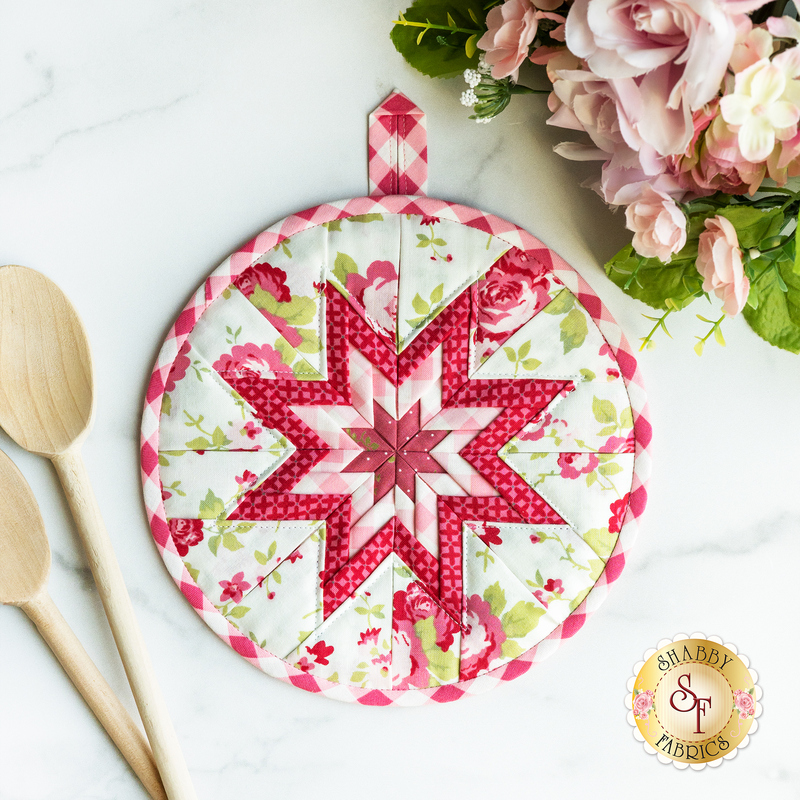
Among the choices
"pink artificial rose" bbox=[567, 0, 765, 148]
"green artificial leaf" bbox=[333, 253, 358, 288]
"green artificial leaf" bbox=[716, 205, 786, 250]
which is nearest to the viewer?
"pink artificial rose" bbox=[567, 0, 765, 148]

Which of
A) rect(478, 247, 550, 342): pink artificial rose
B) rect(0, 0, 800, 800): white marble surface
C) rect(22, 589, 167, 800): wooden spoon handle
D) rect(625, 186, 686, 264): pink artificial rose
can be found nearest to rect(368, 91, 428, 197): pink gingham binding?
rect(0, 0, 800, 800): white marble surface

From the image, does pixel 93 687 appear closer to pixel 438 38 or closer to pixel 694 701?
pixel 694 701

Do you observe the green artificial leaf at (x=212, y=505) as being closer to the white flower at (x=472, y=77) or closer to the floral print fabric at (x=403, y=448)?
the floral print fabric at (x=403, y=448)

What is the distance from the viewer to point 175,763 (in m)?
0.66

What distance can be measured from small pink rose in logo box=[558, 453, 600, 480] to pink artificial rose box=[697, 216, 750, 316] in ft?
0.65

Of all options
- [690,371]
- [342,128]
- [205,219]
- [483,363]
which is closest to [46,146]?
[205,219]

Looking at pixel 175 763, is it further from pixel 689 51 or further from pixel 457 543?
pixel 689 51

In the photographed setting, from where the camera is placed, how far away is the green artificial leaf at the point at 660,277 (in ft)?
1.93

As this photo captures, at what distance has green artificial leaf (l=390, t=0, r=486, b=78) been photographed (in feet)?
2.00

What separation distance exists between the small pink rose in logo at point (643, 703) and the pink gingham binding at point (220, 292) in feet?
0.40

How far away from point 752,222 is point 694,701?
524 millimetres

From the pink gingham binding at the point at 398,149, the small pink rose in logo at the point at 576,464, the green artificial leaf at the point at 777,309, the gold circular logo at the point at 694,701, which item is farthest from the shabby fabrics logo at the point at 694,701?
the pink gingham binding at the point at 398,149

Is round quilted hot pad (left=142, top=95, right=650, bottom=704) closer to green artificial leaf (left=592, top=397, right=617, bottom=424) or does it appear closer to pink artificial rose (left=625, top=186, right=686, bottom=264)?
green artificial leaf (left=592, top=397, right=617, bottom=424)

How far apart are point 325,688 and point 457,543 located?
22 centimetres
